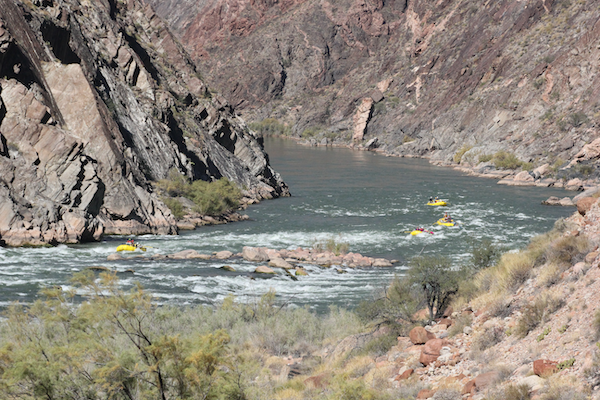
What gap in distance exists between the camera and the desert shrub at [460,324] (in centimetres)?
1176

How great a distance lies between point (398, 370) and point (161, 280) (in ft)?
50.4

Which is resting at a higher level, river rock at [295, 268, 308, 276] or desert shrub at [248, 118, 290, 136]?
desert shrub at [248, 118, 290, 136]

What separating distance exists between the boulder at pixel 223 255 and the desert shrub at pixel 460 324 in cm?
1837

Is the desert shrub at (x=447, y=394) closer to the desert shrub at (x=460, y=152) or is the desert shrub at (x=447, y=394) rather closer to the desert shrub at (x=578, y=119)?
the desert shrub at (x=578, y=119)

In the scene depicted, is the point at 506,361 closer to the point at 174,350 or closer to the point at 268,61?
the point at 174,350

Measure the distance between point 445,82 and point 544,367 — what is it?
113 metres

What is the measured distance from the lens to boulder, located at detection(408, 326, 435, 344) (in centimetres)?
1184

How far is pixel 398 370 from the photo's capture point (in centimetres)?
1082

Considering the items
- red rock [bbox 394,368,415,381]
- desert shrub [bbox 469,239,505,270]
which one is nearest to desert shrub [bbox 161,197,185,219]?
desert shrub [bbox 469,239,505,270]

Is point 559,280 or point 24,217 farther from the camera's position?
point 24,217

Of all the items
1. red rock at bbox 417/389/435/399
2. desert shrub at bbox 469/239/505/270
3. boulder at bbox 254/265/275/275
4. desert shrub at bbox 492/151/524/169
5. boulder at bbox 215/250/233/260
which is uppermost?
desert shrub at bbox 492/151/524/169

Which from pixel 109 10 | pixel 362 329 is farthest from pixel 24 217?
pixel 109 10

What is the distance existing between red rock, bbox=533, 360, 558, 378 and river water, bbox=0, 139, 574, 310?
12.6 metres

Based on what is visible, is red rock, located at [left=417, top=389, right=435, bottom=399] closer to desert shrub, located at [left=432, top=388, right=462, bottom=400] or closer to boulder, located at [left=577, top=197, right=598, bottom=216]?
desert shrub, located at [left=432, top=388, right=462, bottom=400]
